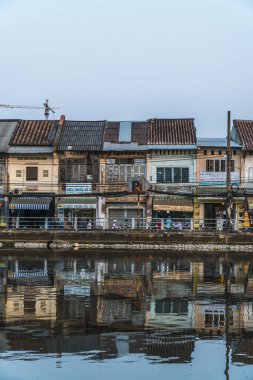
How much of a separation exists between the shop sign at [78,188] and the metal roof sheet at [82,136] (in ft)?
8.81

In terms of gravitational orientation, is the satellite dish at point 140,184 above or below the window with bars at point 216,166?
below

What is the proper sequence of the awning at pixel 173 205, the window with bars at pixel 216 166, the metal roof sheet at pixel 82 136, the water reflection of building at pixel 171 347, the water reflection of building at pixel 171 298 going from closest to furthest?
the water reflection of building at pixel 171 347
the water reflection of building at pixel 171 298
the awning at pixel 173 205
the window with bars at pixel 216 166
the metal roof sheet at pixel 82 136

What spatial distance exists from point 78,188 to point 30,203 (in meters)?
3.86

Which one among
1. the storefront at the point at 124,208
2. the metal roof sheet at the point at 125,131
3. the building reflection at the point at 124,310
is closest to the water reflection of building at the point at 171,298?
the building reflection at the point at 124,310

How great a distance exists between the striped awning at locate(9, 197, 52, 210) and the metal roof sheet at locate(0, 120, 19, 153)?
159 inches

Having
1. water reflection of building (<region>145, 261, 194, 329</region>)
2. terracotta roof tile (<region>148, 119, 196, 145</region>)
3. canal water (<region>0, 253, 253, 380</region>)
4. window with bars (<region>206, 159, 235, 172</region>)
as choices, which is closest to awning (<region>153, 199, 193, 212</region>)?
window with bars (<region>206, 159, 235, 172</region>)

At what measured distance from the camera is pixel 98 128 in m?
48.6

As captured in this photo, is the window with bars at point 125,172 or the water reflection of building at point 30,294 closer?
the water reflection of building at point 30,294

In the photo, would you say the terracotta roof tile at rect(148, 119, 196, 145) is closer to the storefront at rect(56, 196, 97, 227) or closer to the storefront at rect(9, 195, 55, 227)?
the storefront at rect(56, 196, 97, 227)

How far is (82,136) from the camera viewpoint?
156 ft

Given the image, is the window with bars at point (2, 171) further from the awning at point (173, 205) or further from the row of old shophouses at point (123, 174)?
the awning at point (173, 205)

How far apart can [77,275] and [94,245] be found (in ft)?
49.4

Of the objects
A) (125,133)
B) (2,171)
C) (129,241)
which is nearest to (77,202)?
(2,171)

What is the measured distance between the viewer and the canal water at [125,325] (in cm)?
920
